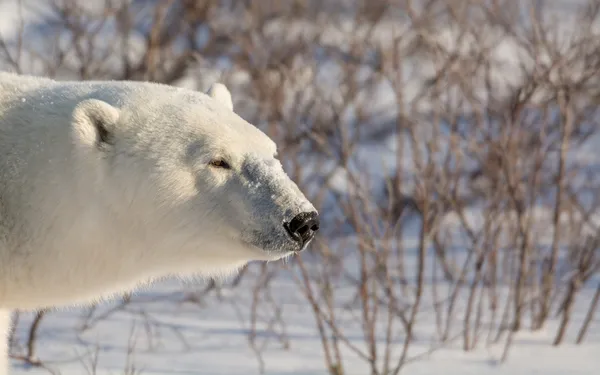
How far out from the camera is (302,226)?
2.30m

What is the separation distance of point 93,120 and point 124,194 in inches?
7.7

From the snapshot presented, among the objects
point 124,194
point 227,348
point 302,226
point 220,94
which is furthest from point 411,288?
point 124,194

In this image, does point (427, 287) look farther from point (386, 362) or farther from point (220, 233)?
point (220, 233)

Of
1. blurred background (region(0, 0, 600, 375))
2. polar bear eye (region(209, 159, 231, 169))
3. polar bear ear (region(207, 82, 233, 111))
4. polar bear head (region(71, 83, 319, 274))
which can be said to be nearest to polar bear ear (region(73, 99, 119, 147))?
polar bear head (region(71, 83, 319, 274))

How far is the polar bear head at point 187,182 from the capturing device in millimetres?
2311

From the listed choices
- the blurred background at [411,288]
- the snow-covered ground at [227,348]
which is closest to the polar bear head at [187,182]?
the blurred background at [411,288]

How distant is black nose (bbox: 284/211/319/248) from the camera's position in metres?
2.29

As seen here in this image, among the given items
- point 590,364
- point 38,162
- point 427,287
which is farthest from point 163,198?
point 427,287

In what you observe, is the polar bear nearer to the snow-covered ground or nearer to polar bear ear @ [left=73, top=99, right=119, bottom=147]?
polar bear ear @ [left=73, top=99, right=119, bottom=147]

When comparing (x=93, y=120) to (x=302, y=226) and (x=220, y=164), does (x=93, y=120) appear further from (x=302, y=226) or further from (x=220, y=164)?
(x=302, y=226)

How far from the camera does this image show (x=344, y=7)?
43.1ft

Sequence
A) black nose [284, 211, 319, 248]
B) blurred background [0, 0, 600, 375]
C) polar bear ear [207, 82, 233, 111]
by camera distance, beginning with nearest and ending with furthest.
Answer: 1. black nose [284, 211, 319, 248]
2. polar bear ear [207, 82, 233, 111]
3. blurred background [0, 0, 600, 375]

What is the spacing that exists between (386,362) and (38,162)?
1.74 metres

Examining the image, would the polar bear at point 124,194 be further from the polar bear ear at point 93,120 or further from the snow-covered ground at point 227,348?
the snow-covered ground at point 227,348
